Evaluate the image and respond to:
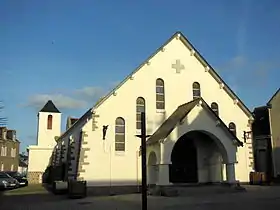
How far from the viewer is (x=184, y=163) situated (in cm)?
2833

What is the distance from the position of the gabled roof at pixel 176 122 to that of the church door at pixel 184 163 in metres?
2.31

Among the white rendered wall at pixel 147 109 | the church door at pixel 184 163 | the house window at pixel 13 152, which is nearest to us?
the white rendered wall at pixel 147 109

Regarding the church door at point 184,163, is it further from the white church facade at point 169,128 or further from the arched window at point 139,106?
the arched window at point 139,106

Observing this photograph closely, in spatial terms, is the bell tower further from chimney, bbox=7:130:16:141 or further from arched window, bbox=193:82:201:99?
arched window, bbox=193:82:201:99

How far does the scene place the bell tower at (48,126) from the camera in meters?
52.3

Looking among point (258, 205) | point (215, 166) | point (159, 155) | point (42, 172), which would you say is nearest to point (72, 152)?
point (159, 155)

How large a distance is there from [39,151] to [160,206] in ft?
125

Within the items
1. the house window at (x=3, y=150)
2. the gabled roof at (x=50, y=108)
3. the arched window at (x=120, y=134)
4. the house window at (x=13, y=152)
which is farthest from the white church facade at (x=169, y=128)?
the house window at (x=13, y=152)

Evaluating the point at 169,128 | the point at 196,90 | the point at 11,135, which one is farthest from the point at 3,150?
the point at 169,128

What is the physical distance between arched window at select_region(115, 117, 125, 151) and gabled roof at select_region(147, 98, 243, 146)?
189 centimetres

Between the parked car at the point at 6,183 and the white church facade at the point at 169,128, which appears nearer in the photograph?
the white church facade at the point at 169,128

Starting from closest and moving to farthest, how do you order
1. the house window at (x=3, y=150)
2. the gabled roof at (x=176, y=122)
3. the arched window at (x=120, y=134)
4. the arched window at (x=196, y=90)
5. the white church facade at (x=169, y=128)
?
the gabled roof at (x=176, y=122), the white church facade at (x=169, y=128), the arched window at (x=120, y=134), the arched window at (x=196, y=90), the house window at (x=3, y=150)

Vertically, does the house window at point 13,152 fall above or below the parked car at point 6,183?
above

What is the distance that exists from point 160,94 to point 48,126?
95.4 ft
